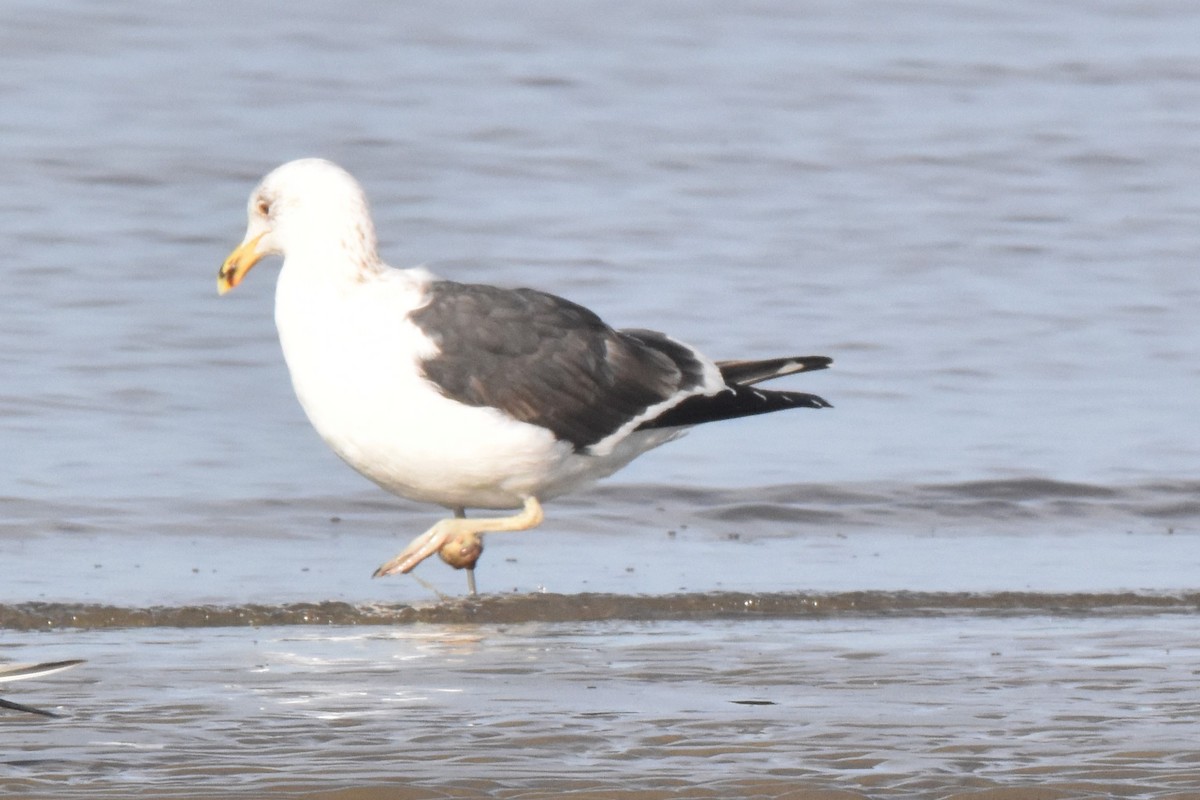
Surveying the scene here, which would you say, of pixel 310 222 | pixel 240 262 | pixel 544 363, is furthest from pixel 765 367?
pixel 240 262

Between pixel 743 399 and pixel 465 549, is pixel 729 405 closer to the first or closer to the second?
pixel 743 399

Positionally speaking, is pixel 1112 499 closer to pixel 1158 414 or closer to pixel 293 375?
pixel 1158 414

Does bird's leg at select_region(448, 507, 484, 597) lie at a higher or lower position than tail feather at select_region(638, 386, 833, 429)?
lower

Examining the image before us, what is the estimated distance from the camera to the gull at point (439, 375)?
5996mm

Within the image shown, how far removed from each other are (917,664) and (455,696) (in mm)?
1069

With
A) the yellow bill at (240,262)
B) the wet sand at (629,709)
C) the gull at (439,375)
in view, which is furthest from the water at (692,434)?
the yellow bill at (240,262)

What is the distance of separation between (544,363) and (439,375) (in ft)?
1.53

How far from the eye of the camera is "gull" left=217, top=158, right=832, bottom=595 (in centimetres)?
600

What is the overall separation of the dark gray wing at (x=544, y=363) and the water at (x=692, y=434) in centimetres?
→ 49

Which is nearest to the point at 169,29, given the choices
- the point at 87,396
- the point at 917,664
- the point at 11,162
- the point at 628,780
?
the point at 11,162

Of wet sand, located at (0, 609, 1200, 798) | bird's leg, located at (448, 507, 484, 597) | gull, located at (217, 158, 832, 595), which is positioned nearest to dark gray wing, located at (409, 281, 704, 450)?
gull, located at (217, 158, 832, 595)

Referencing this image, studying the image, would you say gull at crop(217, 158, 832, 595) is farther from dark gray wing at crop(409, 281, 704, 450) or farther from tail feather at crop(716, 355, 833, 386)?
tail feather at crop(716, 355, 833, 386)

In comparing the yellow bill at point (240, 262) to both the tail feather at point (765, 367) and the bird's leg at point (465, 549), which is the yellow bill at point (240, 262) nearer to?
the bird's leg at point (465, 549)

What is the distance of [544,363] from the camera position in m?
6.41
